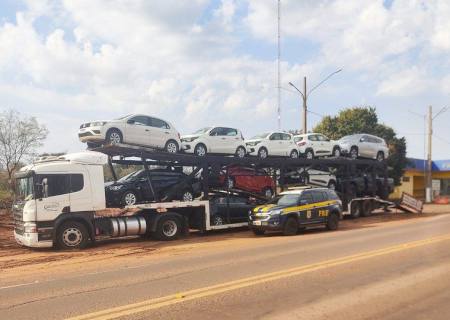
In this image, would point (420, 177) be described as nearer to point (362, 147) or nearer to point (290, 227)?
point (362, 147)

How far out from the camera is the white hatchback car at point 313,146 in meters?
25.7

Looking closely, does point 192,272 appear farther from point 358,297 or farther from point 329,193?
point 329,193

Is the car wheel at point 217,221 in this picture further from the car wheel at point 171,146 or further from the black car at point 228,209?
the car wheel at point 171,146

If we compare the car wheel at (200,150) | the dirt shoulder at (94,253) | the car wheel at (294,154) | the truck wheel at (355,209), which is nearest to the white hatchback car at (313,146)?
the car wheel at (294,154)

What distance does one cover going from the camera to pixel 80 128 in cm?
1762

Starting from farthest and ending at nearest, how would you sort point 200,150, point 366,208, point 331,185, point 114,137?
1. point 366,208
2. point 331,185
3. point 200,150
4. point 114,137

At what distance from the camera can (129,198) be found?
17281 millimetres

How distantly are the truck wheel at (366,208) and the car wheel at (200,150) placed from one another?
11502 mm

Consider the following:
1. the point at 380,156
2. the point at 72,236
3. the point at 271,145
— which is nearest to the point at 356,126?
the point at 380,156

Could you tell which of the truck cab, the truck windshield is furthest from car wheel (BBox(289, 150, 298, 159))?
the truck windshield

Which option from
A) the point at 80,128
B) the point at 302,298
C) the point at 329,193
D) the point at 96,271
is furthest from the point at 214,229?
the point at 302,298

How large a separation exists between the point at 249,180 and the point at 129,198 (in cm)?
676

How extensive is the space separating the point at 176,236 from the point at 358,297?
1139 cm

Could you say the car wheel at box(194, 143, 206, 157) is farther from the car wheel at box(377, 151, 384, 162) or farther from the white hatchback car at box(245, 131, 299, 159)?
the car wheel at box(377, 151, 384, 162)
